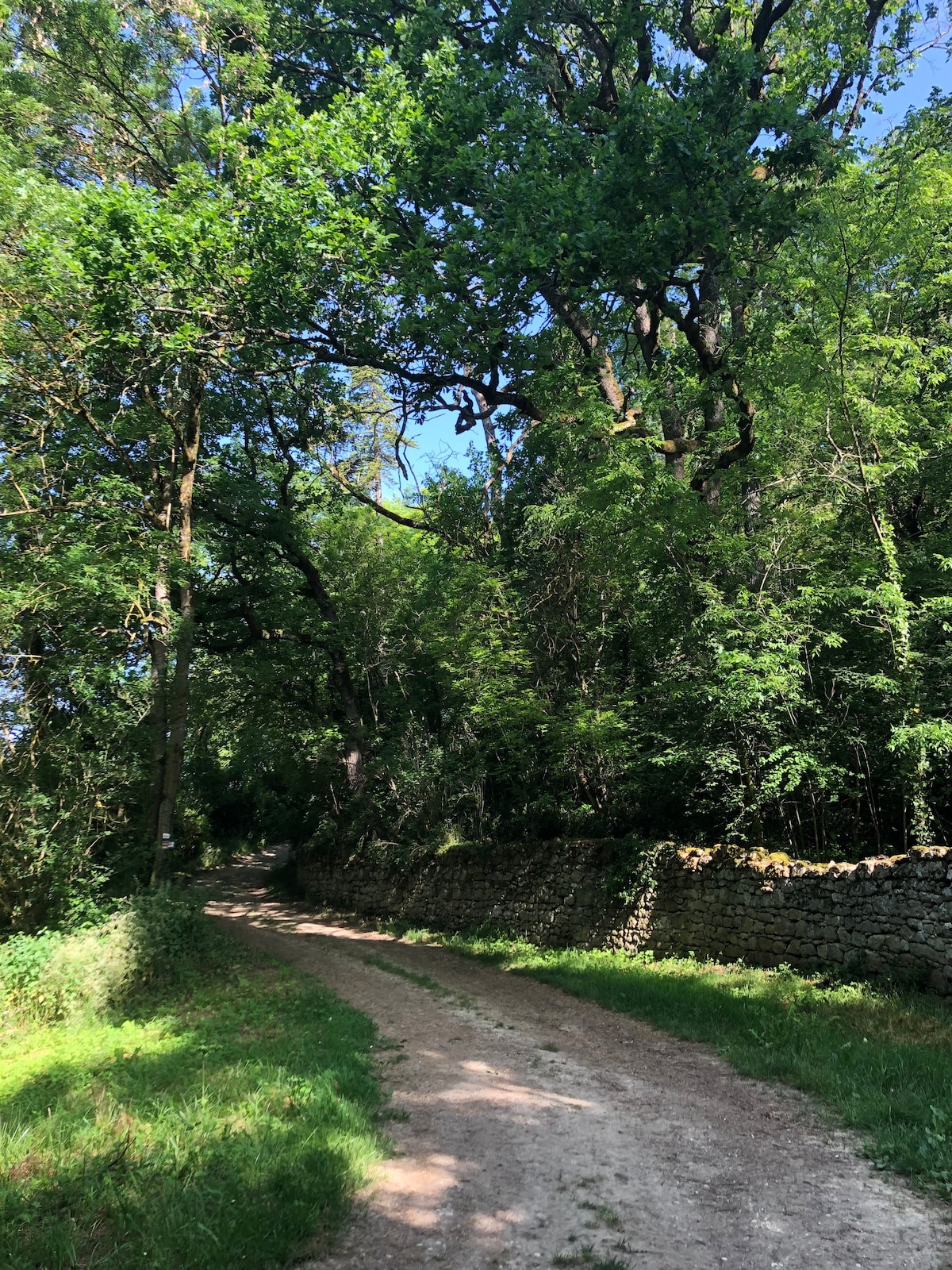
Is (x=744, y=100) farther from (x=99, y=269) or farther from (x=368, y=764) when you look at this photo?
(x=368, y=764)

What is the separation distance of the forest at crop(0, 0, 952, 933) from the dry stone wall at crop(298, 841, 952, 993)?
0.73m

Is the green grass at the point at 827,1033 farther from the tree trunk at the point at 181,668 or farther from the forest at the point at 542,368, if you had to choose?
the tree trunk at the point at 181,668

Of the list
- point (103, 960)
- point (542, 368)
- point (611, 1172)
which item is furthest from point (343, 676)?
point (611, 1172)

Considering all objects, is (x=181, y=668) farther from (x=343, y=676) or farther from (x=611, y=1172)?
(x=611, y=1172)

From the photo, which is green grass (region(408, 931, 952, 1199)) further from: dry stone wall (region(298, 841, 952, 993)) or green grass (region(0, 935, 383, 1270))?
green grass (region(0, 935, 383, 1270))

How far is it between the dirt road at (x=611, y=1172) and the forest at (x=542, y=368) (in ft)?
13.1

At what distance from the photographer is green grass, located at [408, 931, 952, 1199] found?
14.5 ft

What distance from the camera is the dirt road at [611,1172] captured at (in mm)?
3293

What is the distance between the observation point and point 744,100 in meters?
9.40

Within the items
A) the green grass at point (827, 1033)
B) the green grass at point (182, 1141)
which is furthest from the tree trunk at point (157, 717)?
the green grass at point (827, 1033)

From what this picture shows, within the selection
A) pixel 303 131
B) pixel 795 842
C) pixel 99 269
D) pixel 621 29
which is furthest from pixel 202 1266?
pixel 621 29

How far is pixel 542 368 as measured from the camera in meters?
11.8

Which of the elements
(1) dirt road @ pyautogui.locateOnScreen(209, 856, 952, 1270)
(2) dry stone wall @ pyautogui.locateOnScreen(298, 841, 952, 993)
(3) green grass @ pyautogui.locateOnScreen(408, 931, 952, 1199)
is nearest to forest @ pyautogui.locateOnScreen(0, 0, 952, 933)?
(2) dry stone wall @ pyautogui.locateOnScreen(298, 841, 952, 993)

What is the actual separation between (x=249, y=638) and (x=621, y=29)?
44.6 ft
